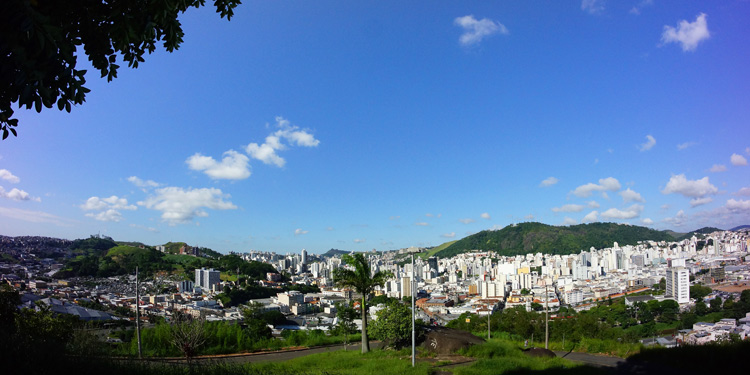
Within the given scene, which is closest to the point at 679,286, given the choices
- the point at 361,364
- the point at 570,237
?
the point at 361,364

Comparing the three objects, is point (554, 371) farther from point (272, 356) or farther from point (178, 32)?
point (178, 32)

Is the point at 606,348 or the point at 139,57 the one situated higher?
the point at 139,57

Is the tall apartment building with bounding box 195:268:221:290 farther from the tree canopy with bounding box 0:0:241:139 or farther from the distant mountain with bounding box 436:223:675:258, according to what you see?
the distant mountain with bounding box 436:223:675:258

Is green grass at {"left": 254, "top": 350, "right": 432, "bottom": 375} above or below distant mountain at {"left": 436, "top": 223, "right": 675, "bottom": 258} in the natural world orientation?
above

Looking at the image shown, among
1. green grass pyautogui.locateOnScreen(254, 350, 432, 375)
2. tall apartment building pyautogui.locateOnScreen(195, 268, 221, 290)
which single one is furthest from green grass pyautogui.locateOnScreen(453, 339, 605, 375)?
tall apartment building pyautogui.locateOnScreen(195, 268, 221, 290)

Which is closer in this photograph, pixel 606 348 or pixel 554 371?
pixel 554 371

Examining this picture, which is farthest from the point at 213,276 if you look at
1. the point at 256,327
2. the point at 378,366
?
the point at 378,366

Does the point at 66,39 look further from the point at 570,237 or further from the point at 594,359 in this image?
the point at 570,237
